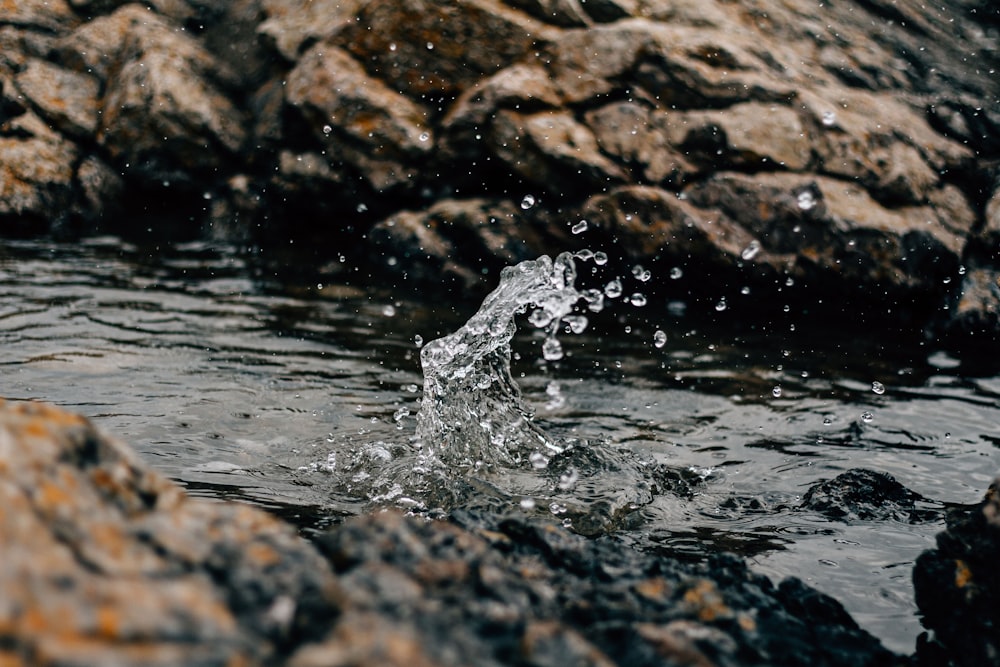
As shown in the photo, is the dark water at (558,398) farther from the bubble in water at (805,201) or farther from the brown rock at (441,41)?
the brown rock at (441,41)

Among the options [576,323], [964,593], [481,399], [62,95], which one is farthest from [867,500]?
[62,95]

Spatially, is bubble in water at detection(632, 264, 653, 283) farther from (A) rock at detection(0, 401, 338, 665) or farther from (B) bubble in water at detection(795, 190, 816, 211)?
(A) rock at detection(0, 401, 338, 665)

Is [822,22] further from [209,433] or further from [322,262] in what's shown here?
[209,433]

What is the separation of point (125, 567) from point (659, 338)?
802cm

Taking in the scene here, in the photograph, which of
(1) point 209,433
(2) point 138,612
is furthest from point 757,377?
(2) point 138,612

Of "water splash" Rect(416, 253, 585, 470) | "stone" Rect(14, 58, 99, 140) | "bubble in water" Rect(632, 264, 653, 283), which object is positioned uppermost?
"stone" Rect(14, 58, 99, 140)

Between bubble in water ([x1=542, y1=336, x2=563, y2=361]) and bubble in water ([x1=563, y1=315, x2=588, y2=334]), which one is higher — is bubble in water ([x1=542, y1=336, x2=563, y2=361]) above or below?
below

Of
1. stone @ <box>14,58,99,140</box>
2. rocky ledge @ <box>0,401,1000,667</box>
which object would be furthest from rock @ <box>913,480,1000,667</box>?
stone @ <box>14,58,99,140</box>

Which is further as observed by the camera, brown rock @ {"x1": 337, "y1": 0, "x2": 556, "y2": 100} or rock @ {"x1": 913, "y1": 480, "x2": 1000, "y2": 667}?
brown rock @ {"x1": 337, "y1": 0, "x2": 556, "y2": 100}

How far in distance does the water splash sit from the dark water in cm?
34

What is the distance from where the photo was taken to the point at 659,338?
31.8ft

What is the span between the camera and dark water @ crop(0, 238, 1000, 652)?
526 cm

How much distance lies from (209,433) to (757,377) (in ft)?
17.3

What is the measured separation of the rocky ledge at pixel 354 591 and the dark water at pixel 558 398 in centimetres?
84
